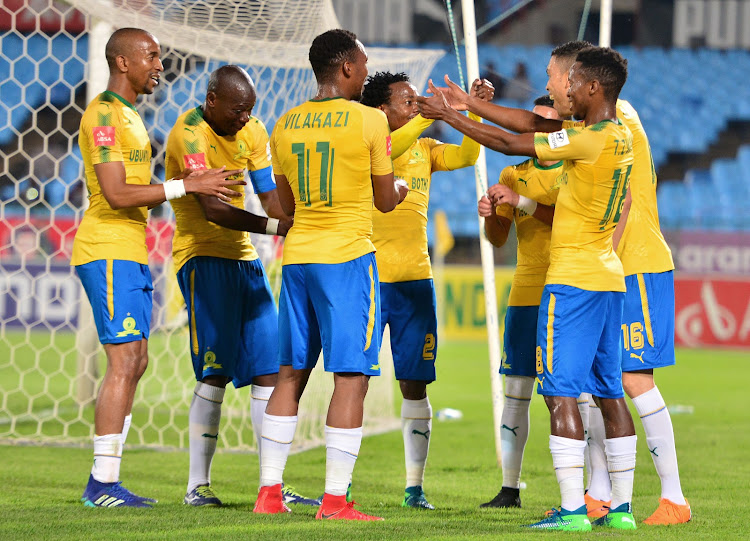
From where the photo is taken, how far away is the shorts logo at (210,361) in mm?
4480

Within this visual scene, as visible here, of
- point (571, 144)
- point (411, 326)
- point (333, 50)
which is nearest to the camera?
point (571, 144)

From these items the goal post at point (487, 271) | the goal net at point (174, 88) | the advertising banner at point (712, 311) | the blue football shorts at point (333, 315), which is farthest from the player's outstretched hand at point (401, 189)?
the advertising banner at point (712, 311)

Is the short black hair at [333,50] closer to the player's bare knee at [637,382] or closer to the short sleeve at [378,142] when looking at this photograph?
the short sleeve at [378,142]

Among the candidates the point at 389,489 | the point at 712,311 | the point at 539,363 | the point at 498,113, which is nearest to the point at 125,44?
the point at 498,113

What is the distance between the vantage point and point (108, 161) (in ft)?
13.8

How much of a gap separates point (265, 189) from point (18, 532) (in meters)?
1.92

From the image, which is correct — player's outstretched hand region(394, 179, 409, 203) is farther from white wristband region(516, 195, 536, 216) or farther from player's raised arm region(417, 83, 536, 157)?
white wristband region(516, 195, 536, 216)

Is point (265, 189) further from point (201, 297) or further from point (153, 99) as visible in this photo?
point (153, 99)

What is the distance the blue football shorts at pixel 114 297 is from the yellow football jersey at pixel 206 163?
1.10ft

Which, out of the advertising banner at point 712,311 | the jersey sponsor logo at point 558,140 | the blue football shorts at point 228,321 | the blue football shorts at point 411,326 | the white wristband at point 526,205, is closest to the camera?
the jersey sponsor logo at point 558,140

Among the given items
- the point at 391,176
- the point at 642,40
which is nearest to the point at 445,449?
the point at 391,176

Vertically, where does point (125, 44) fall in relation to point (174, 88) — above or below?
below

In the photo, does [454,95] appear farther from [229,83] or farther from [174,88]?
[174,88]

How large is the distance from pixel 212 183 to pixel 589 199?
5.29 feet
